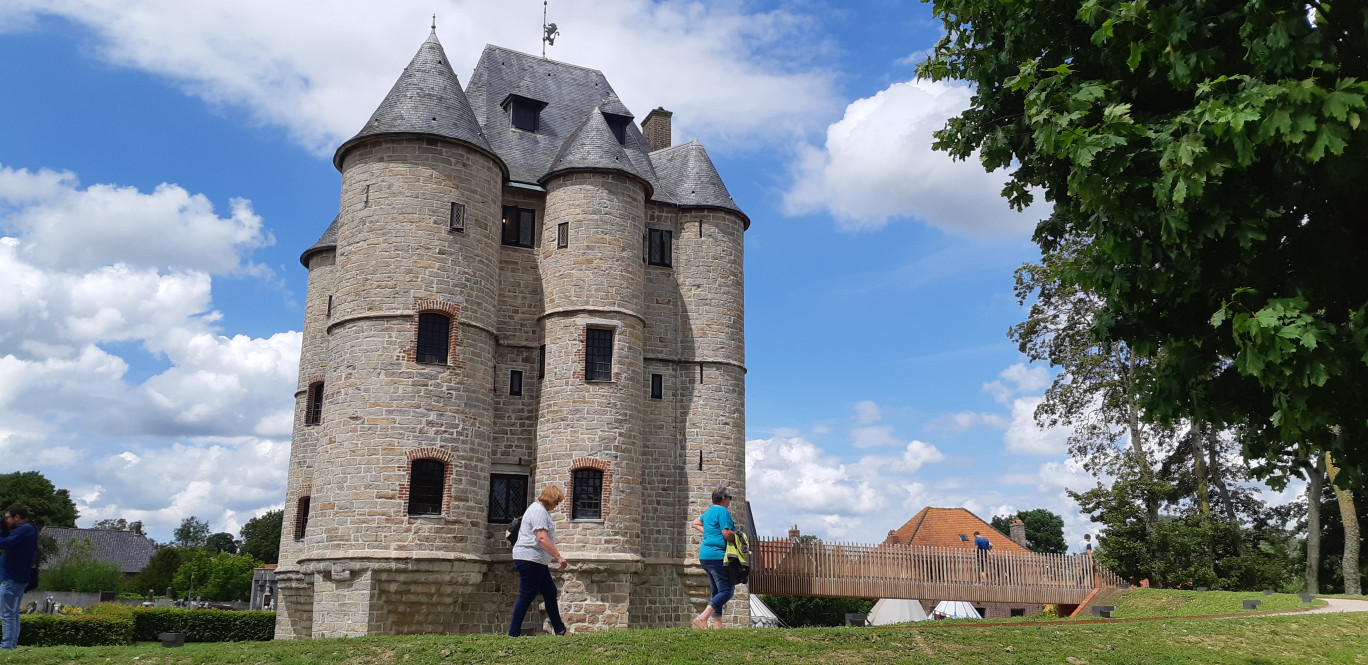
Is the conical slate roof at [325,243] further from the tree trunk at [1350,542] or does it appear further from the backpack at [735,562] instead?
the tree trunk at [1350,542]

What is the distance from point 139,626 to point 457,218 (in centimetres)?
2150

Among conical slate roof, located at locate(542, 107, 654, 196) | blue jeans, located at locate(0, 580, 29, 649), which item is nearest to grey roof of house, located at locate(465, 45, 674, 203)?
conical slate roof, located at locate(542, 107, 654, 196)

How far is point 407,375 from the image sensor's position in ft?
70.5

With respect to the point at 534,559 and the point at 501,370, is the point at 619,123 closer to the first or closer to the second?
the point at 501,370

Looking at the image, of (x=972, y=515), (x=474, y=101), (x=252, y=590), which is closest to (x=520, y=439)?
(x=474, y=101)

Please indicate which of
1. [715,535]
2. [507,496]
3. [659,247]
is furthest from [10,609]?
[659,247]

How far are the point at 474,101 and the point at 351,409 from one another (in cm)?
1122

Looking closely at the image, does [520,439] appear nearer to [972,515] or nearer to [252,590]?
[972,515]

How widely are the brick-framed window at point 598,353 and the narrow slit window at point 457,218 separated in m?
3.98

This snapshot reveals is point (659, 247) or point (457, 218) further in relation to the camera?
point (659, 247)

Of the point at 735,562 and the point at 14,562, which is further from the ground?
the point at 735,562

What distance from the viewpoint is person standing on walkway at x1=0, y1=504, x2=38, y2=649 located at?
12.9 metres

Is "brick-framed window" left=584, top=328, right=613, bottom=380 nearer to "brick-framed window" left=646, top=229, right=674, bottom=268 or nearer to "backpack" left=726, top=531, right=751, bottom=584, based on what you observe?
"brick-framed window" left=646, top=229, right=674, bottom=268

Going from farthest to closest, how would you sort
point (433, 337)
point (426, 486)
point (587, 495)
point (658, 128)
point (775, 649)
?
point (658, 128)
point (587, 495)
point (433, 337)
point (426, 486)
point (775, 649)
